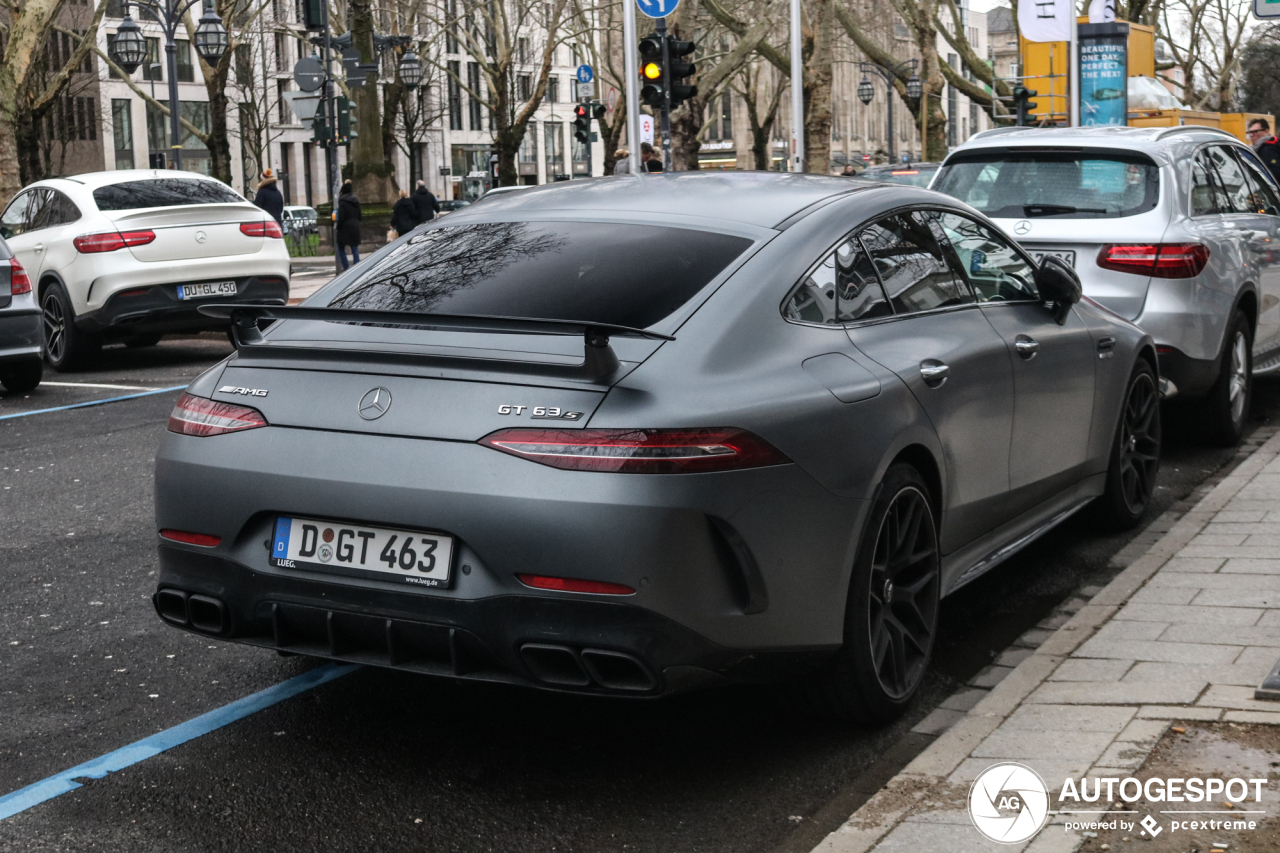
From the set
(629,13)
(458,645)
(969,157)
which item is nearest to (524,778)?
(458,645)

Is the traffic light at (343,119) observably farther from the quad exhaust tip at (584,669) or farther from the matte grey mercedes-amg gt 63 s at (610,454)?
the quad exhaust tip at (584,669)

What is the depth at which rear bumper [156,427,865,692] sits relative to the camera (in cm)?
358

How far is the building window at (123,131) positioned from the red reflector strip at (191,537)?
253 ft

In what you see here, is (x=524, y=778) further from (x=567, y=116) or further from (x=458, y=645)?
(x=567, y=116)

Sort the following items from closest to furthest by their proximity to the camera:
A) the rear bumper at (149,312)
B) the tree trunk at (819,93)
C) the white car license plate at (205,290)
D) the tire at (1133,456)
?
the tire at (1133,456), the rear bumper at (149,312), the white car license plate at (205,290), the tree trunk at (819,93)

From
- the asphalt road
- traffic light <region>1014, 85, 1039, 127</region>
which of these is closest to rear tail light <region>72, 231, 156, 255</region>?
the asphalt road

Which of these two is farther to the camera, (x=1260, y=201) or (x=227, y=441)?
(x=1260, y=201)

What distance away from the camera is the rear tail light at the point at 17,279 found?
11914 mm

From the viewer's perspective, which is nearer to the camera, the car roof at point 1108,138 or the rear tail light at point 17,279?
the car roof at point 1108,138

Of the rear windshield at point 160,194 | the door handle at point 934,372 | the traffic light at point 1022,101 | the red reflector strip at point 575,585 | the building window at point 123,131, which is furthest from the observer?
the building window at point 123,131

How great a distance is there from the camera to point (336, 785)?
4.03 meters

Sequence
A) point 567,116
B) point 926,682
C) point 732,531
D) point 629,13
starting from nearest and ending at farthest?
point 732,531 < point 926,682 < point 629,13 < point 567,116

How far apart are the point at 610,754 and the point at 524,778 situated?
278mm

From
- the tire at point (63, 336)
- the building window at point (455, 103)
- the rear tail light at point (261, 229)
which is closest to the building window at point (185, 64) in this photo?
the building window at point (455, 103)
